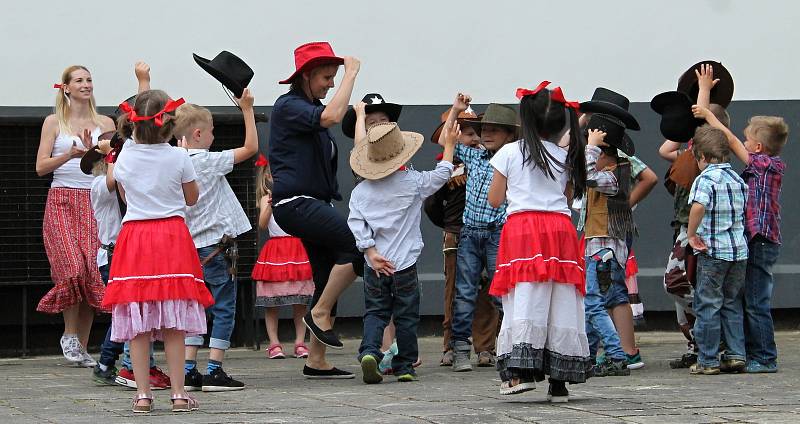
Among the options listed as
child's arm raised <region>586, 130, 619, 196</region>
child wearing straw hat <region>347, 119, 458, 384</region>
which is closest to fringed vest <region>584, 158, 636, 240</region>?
child's arm raised <region>586, 130, 619, 196</region>

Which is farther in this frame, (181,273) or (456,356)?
(456,356)

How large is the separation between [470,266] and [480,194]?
1.31 feet

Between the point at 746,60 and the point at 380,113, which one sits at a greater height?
the point at 746,60

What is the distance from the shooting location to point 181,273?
611 cm

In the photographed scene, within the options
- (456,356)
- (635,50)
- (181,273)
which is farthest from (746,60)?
(181,273)

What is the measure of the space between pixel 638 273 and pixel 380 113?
275 centimetres

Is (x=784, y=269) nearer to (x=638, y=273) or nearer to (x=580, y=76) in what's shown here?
(x=638, y=273)

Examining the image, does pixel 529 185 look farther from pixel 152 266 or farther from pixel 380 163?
pixel 152 266

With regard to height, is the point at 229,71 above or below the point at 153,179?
above

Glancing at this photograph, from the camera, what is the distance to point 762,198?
7.74m

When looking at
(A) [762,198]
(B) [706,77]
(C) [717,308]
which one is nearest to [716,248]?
(C) [717,308]

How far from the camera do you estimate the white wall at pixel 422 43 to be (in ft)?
31.4

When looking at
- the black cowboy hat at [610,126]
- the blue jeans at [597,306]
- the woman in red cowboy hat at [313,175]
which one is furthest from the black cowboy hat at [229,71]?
the blue jeans at [597,306]

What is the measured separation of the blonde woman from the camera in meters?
8.79
